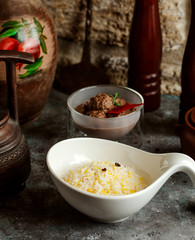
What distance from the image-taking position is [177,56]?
120cm

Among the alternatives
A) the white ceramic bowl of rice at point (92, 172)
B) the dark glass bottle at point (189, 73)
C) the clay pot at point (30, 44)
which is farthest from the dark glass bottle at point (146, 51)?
the white ceramic bowl of rice at point (92, 172)

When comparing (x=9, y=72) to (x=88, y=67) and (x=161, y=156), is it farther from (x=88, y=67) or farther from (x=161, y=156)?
(x=88, y=67)

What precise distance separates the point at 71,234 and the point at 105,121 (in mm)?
299

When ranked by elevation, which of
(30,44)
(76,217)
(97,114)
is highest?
(30,44)

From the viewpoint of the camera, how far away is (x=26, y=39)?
936mm

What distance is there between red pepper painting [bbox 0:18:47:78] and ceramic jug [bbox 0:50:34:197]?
0.19 metres

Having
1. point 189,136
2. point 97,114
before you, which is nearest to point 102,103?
point 97,114

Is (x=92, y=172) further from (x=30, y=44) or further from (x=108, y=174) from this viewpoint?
(x=30, y=44)

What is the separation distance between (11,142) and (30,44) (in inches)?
12.5

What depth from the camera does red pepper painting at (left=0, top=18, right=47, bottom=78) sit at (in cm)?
91

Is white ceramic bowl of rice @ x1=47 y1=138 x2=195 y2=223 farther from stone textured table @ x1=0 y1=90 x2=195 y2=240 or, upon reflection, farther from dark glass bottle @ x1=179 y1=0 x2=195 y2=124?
dark glass bottle @ x1=179 y1=0 x2=195 y2=124

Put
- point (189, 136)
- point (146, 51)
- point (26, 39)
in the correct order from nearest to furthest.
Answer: point (189, 136)
point (26, 39)
point (146, 51)

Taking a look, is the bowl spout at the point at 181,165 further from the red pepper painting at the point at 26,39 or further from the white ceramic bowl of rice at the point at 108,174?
the red pepper painting at the point at 26,39

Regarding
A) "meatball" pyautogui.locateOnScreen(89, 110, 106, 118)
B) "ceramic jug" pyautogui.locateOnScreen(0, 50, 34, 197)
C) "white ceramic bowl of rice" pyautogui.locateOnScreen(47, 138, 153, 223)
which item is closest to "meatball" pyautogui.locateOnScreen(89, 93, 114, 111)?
"meatball" pyautogui.locateOnScreen(89, 110, 106, 118)
